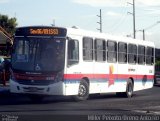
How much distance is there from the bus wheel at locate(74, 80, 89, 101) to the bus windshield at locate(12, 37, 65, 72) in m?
1.83

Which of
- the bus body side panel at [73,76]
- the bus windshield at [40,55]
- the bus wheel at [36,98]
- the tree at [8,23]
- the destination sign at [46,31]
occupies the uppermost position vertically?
the tree at [8,23]

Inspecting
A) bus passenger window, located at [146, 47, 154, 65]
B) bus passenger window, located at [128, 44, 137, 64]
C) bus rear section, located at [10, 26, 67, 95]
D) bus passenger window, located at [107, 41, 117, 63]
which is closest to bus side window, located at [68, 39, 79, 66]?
bus rear section, located at [10, 26, 67, 95]

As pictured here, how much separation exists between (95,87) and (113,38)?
10.2 ft

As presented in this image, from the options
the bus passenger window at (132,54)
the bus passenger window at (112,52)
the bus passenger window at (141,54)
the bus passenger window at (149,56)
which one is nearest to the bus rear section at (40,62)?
the bus passenger window at (112,52)

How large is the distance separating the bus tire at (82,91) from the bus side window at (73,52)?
1.18 metres

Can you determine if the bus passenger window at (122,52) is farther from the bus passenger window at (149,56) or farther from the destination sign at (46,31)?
the destination sign at (46,31)

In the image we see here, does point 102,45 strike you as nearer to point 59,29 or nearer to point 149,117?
point 59,29

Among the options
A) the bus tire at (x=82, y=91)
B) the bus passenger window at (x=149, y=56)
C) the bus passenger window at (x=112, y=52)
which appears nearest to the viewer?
the bus tire at (x=82, y=91)

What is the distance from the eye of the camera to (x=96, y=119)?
589 inches

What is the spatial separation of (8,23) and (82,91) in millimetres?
49354

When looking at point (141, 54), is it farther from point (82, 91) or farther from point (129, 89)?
point (82, 91)

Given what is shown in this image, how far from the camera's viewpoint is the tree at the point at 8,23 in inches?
2729

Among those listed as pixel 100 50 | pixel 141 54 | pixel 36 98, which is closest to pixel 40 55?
pixel 36 98

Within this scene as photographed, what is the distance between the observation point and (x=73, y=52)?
20.8m
